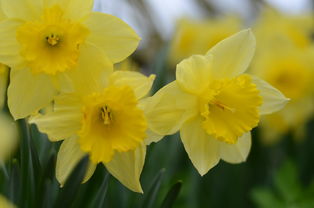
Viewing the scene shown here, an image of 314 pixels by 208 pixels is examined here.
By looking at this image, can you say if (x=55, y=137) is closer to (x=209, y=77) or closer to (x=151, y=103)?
(x=151, y=103)

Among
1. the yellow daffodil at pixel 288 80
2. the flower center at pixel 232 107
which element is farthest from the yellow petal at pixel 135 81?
the yellow daffodil at pixel 288 80

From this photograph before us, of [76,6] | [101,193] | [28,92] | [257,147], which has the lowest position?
[257,147]

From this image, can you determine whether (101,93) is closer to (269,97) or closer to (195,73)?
(195,73)

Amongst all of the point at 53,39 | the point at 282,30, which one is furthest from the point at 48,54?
the point at 282,30

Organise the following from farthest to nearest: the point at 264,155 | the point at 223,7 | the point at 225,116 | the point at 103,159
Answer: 1. the point at 223,7
2. the point at 264,155
3. the point at 225,116
4. the point at 103,159

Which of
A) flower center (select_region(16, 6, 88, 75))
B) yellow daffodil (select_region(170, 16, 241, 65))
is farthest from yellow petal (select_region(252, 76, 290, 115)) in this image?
yellow daffodil (select_region(170, 16, 241, 65))

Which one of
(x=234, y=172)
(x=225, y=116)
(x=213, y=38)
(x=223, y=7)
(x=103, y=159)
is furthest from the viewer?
(x=223, y=7)

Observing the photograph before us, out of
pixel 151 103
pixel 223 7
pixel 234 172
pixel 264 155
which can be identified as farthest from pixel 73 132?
pixel 223 7
